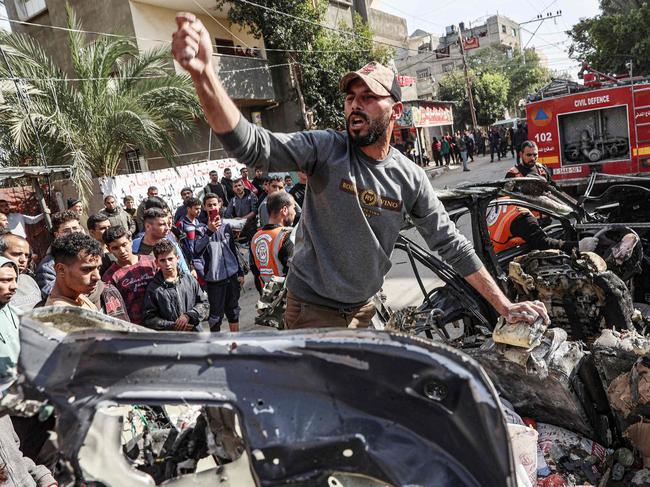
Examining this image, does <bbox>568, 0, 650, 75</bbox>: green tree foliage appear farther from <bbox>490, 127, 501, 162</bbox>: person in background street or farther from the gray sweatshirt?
the gray sweatshirt

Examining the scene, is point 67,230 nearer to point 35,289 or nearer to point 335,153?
point 35,289

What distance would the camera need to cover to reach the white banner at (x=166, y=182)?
11.6m

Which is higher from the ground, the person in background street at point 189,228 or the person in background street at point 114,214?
the person in background street at point 114,214

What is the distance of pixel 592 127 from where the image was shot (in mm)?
11016

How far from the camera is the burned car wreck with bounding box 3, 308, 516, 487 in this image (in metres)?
1.21

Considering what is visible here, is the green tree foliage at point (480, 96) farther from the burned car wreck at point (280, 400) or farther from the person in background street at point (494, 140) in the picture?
the burned car wreck at point (280, 400)

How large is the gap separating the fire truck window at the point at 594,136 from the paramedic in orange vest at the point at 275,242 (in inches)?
355

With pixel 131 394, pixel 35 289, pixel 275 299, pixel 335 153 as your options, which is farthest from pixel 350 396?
pixel 35 289

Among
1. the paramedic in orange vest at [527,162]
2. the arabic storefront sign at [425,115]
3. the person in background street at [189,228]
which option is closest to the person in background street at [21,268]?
the person in background street at [189,228]

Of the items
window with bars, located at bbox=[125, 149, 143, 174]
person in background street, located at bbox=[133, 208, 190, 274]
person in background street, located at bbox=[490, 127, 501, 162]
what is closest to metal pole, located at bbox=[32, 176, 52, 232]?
person in background street, located at bbox=[133, 208, 190, 274]

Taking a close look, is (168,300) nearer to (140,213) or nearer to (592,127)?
(140,213)

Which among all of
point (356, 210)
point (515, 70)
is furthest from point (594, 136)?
point (515, 70)

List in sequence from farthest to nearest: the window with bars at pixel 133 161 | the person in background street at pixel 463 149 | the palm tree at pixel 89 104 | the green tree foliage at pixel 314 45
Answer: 1. the person in background street at pixel 463 149
2. the green tree foliage at pixel 314 45
3. the window with bars at pixel 133 161
4. the palm tree at pixel 89 104

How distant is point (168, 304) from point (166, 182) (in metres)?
9.76
